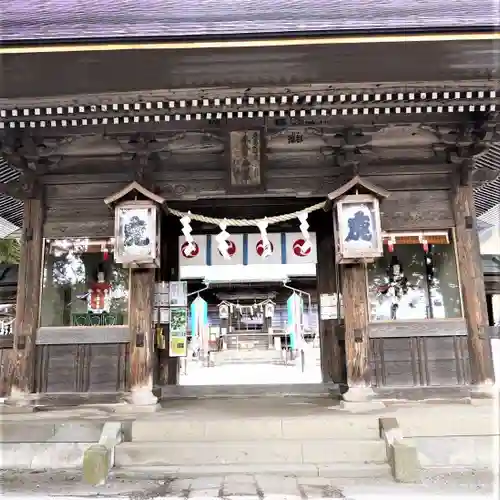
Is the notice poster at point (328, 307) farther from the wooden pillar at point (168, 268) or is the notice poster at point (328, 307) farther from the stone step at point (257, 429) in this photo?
the wooden pillar at point (168, 268)

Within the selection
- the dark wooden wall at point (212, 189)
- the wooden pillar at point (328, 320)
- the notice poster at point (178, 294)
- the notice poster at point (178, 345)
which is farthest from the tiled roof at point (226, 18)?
the notice poster at point (178, 345)

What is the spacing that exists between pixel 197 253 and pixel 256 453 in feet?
13.0

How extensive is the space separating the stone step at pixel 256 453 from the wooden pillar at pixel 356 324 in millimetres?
1239

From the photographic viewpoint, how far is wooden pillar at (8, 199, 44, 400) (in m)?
5.93

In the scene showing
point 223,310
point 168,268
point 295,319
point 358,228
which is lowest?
point 295,319

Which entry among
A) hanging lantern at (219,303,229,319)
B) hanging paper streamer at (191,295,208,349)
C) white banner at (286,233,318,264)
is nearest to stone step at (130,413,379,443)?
white banner at (286,233,318,264)

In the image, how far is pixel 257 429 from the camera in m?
4.92

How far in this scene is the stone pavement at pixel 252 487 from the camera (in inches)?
150

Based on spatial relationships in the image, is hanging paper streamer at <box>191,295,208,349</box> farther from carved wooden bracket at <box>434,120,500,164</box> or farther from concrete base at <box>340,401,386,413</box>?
carved wooden bracket at <box>434,120,500,164</box>

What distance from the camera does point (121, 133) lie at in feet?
19.2

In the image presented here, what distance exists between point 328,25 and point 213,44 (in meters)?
1.38

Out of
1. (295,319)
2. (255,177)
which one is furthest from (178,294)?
(295,319)

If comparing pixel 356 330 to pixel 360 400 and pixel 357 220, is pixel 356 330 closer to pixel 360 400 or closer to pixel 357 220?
pixel 360 400

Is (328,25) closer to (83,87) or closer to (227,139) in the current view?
(227,139)
